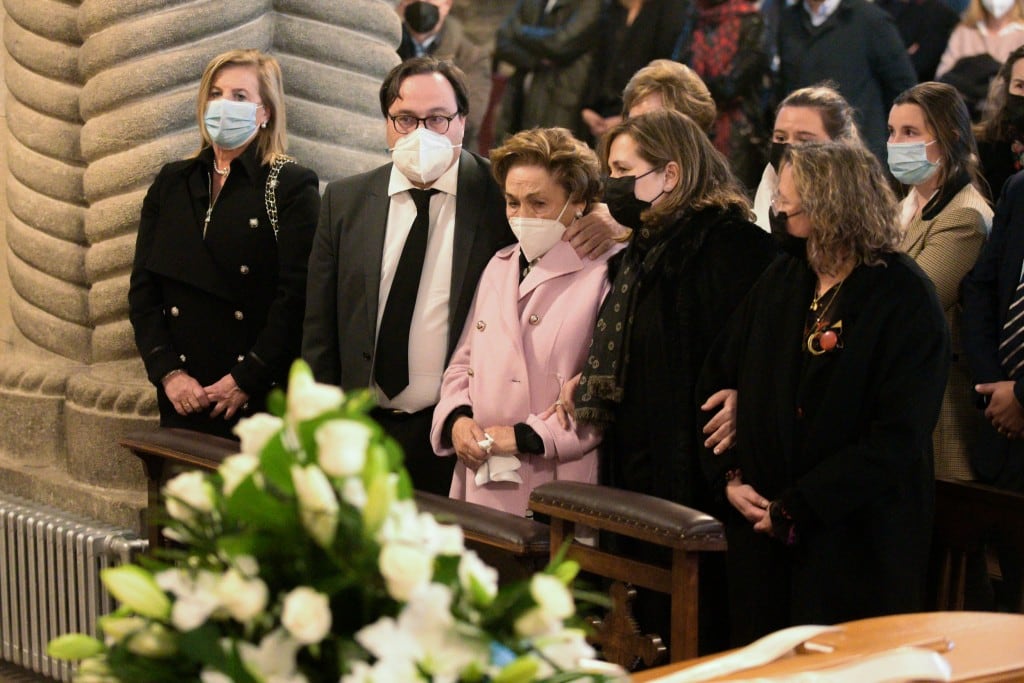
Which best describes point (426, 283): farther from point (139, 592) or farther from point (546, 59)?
point (546, 59)

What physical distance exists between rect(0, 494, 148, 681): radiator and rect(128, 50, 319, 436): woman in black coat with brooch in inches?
17.3

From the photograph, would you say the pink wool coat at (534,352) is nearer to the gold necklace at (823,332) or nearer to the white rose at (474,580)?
the gold necklace at (823,332)

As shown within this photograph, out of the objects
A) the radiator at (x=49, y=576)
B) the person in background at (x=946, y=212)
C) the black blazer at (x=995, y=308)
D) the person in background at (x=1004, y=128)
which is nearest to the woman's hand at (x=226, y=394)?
the radiator at (x=49, y=576)

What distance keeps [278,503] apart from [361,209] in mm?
2749

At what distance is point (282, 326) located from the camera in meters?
4.16

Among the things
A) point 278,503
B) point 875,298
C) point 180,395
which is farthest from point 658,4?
point 278,503

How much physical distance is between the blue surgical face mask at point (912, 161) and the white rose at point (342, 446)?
283 centimetres

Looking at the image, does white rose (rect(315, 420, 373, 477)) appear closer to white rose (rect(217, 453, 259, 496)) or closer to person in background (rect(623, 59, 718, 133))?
white rose (rect(217, 453, 259, 496))

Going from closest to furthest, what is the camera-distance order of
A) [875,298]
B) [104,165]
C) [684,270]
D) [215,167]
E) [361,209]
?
[875,298]
[684,270]
[361,209]
[215,167]
[104,165]

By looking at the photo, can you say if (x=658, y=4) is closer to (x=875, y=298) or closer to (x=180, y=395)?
(x=180, y=395)

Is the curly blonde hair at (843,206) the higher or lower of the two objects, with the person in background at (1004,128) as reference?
lower

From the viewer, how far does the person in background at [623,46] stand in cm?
629

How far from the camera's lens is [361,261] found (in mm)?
3930

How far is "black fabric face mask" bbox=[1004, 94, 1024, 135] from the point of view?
388cm
